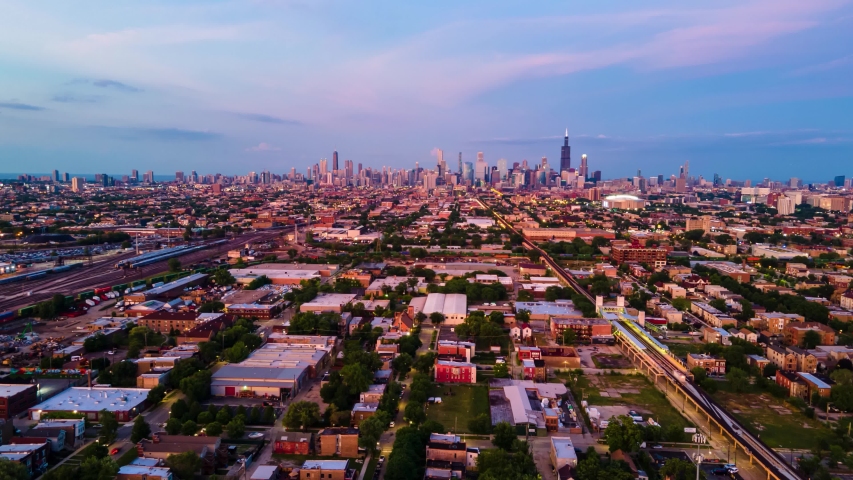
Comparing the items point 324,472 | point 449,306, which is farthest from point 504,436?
point 449,306

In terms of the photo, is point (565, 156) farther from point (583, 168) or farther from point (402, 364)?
point (402, 364)

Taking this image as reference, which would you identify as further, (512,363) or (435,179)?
(435,179)

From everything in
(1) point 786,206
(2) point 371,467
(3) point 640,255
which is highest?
(1) point 786,206

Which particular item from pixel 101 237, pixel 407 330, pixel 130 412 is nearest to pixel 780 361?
pixel 407 330

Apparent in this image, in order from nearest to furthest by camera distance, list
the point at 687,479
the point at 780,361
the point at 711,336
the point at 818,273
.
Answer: the point at 687,479
the point at 780,361
the point at 711,336
the point at 818,273

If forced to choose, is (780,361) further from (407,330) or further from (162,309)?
(162,309)

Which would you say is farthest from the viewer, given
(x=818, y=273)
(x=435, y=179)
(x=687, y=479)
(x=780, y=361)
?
(x=435, y=179)
